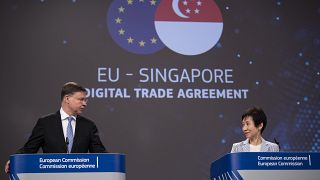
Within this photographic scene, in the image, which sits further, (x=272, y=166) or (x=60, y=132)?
(x=60, y=132)

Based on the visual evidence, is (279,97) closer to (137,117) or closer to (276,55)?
(276,55)

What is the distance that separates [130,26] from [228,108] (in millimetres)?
1377

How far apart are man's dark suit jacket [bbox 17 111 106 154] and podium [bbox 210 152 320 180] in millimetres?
1182

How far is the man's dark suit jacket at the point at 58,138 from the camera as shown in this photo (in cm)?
418

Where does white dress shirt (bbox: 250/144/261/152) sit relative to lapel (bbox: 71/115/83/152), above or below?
below

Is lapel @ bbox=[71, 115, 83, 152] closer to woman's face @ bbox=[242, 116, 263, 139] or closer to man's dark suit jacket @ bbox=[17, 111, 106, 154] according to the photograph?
man's dark suit jacket @ bbox=[17, 111, 106, 154]

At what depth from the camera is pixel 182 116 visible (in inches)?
238

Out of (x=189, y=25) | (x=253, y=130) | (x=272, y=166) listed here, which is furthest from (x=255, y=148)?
(x=189, y=25)

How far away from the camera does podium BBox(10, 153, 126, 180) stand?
11.2ft

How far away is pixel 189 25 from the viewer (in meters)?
6.21

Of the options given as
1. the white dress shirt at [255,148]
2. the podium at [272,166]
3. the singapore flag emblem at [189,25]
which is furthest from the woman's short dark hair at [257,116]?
the singapore flag emblem at [189,25]

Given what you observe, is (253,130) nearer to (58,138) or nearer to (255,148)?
(255,148)

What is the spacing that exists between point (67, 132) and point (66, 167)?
0.83 metres

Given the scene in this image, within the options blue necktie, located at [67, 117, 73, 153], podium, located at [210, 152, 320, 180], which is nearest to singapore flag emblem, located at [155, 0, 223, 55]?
blue necktie, located at [67, 117, 73, 153]
